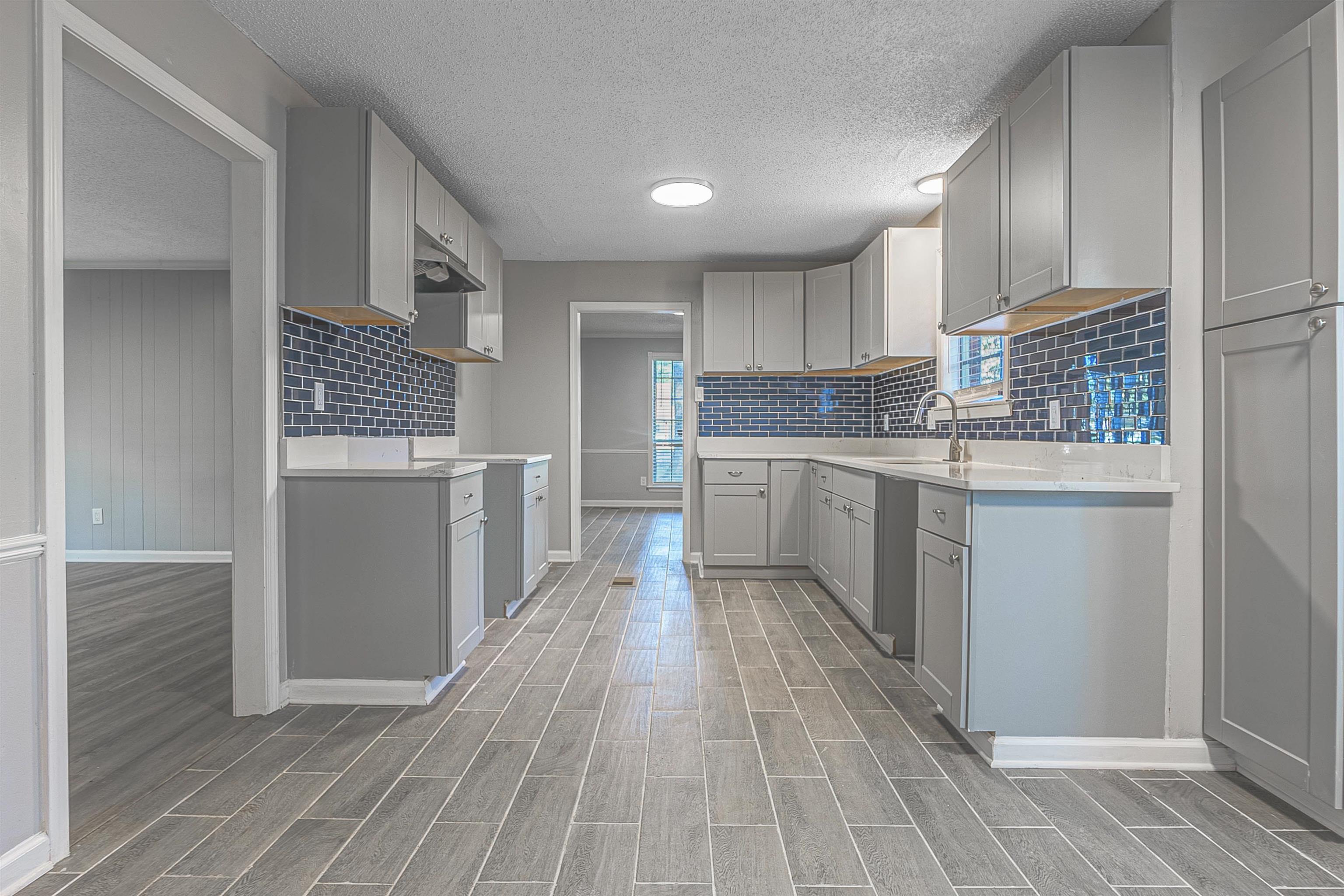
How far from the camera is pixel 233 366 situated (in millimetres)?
2408

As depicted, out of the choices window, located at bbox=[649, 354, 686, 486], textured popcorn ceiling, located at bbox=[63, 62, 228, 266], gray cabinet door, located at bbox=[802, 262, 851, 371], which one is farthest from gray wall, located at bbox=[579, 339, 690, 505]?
textured popcorn ceiling, located at bbox=[63, 62, 228, 266]

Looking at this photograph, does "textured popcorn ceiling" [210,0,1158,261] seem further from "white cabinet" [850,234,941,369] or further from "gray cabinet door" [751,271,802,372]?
"gray cabinet door" [751,271,802,372]

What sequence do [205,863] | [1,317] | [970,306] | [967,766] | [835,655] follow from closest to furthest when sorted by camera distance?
[1,317] < [205,863] < [967,766] < [970,306] < [835,655]

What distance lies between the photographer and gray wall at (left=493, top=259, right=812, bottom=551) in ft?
17.3

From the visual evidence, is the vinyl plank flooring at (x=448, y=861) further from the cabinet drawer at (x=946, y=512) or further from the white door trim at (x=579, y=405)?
the white door trim at (x=579, y=405)

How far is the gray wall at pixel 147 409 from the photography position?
5262 millimetres

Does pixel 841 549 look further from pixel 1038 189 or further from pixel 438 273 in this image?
pixel 438 273

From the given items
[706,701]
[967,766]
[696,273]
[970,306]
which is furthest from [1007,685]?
[696,273]

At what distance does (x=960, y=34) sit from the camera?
7.49 ft

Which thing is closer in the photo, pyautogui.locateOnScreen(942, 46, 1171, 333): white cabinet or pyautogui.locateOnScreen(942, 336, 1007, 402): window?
pyautogui.locateOnScreen(942, 46, 1171, 333): white cabinet

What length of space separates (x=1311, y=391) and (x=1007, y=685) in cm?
110

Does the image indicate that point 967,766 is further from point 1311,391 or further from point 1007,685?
point 1311,391

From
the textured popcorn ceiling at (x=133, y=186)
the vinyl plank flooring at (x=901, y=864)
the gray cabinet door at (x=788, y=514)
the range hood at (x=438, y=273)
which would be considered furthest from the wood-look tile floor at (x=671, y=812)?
Answer: the textured popcorn ceiling at (x=133, y=186)

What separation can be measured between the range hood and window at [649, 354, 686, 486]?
5135mm
